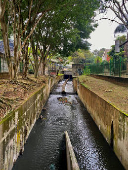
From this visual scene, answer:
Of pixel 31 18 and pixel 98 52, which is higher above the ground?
pixel 98 52

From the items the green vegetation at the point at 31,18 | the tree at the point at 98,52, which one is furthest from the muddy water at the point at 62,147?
the tree at the point at 98,52

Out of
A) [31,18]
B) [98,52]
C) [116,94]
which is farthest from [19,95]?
[98,52]

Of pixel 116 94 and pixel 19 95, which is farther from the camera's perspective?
pixel 116 94

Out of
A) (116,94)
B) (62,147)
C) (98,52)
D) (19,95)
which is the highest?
(98,52)

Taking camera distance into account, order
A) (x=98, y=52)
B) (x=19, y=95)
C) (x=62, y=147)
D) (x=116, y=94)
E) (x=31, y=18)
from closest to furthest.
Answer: (x=62, y=147), (x=19, y=95), (x=116, y=94), (x=31, y=18), (x=98, y=52)

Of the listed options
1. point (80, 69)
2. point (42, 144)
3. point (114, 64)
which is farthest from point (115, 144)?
point (80, 69)

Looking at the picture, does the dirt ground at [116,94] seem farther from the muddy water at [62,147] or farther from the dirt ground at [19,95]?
the muddy water at [62,147]

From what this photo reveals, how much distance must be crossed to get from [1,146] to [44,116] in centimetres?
715

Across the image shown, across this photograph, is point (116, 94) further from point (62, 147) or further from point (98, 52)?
point (98, 52)

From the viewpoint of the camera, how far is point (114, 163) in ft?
17.6

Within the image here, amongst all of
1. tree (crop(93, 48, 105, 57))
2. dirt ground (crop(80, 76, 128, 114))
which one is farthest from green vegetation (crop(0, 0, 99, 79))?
tree (crop(93, 48, 105, 57))

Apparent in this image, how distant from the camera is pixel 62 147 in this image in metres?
6.74

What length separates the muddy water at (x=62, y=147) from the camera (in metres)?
5.45

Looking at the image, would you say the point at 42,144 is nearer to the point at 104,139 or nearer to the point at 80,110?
the point at 104,139
